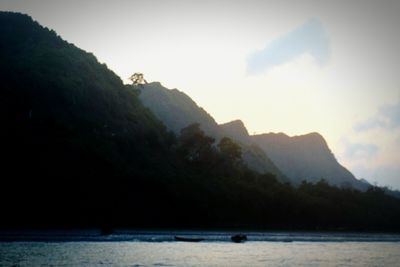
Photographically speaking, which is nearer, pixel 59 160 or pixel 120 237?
pixel 120 237

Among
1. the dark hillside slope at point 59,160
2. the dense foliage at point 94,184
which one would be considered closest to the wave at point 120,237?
the dense foliage at point 94,184

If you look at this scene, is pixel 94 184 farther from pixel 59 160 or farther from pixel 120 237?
pixel 120 237

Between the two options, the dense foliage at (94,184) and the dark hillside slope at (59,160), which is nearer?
the dense foliage at (94,184)

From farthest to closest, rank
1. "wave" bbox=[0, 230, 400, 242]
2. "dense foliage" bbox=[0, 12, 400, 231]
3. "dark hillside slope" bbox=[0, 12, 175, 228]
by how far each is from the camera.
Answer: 1. "dark hillside slope" bbox=[0, 12, 175, 228]
2. "dense foliage" bbox=[0, 12, 400, 231]
3. "wave" bbox=[0, 230, 400, 242]

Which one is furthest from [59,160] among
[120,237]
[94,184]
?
[120,237]

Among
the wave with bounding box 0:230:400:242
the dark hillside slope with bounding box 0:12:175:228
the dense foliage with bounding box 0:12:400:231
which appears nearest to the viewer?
the wave with bounding box 0:230:400:242

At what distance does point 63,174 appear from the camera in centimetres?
16100

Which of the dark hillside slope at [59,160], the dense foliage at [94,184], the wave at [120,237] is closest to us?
the wave at [120,237]

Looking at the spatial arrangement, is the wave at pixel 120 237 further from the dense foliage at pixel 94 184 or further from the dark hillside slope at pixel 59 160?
the dark hillside slope at pixel 59 160

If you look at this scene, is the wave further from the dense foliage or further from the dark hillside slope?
the dark hillside slope

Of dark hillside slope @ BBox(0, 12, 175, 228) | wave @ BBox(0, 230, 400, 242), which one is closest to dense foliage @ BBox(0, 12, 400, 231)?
dark hillside slope @ BBox(0, 12, 175, 228)

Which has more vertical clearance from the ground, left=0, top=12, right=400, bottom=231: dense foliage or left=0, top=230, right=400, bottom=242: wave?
left=0, top=12, right=400, bottom=231: dense foliage

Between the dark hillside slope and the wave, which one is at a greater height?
the dark hillside slope

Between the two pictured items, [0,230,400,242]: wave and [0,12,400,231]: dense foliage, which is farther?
[0,12,400,231]: dense foliage
